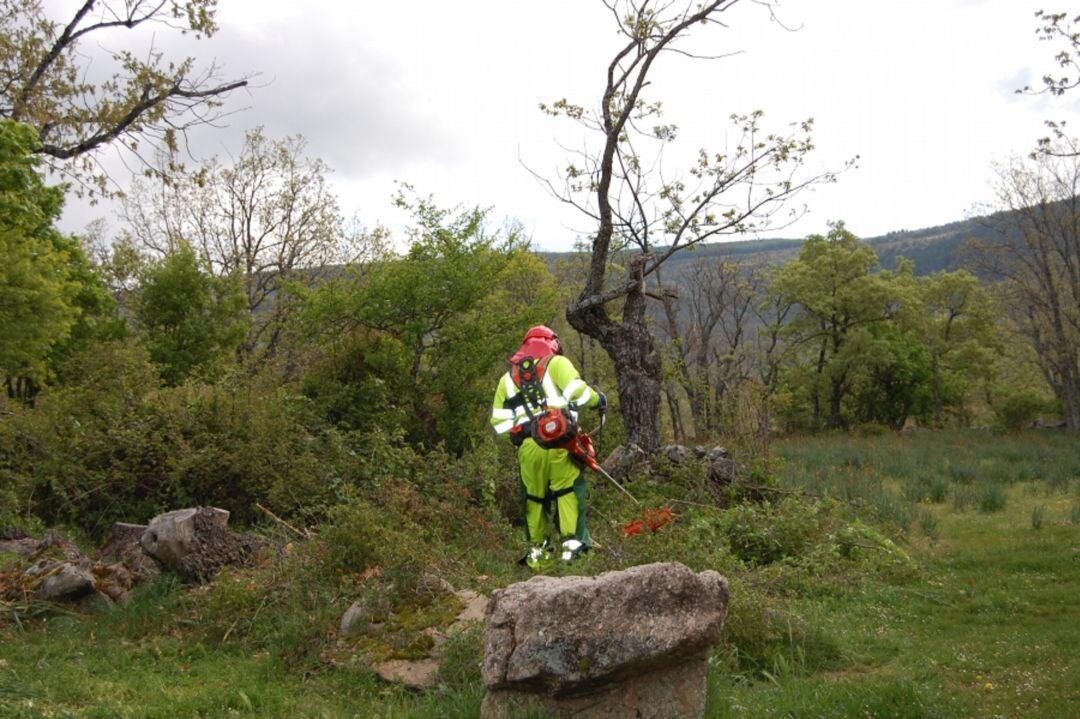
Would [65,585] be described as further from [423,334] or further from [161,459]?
[423,334]

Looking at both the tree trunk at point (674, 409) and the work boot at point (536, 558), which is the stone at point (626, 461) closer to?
the work boot at point (536, 558)

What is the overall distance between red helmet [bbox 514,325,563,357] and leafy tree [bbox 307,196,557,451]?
16.7 ft

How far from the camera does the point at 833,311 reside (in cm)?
3912

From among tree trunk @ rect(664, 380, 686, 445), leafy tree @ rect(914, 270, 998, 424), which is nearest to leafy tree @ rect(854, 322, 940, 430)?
leafy tree @ rect(914, 270, 998, 424)

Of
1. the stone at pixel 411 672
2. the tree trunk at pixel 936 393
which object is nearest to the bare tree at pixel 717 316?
the tree trunk at pixel 936 393

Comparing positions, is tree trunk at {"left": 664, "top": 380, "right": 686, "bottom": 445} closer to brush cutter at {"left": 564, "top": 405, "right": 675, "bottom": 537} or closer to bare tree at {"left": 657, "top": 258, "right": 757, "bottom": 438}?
bare tree at {"left": 657, "top": 258, "right": 757, "bottom": 438}

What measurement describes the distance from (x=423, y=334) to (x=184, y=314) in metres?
11.5

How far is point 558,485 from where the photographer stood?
8398 millimetres

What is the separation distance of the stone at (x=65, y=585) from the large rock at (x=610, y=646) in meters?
4.02

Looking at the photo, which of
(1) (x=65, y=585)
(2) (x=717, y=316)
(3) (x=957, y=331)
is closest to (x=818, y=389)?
(2) (x=717, y=316)

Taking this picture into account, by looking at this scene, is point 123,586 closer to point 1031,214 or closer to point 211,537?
point 211,537

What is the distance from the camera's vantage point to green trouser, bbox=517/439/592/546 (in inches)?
330

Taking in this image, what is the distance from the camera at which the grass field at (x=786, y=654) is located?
497cm

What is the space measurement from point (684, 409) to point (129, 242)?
1013 inches
